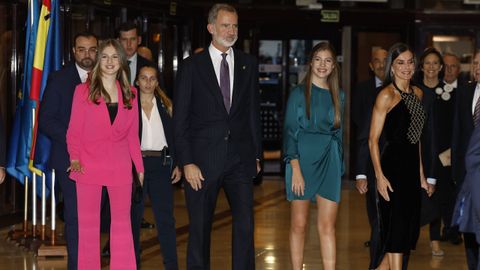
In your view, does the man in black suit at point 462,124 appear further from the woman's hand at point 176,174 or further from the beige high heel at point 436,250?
the woman's hand at point 176,174

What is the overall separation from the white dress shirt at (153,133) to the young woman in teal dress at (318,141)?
1019 millimetres

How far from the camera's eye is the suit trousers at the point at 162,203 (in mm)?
7160

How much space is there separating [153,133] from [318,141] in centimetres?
127

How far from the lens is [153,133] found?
285 inches

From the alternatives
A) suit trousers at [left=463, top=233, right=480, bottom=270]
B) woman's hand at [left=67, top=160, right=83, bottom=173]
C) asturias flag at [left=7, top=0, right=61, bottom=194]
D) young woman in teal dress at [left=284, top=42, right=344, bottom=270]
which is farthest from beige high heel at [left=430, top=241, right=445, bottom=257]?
woman's hand at [left=67, top=160, right=83, bottom=173]

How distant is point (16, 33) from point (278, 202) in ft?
13.5

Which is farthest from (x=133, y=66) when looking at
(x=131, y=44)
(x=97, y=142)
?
(x=97, y=142)

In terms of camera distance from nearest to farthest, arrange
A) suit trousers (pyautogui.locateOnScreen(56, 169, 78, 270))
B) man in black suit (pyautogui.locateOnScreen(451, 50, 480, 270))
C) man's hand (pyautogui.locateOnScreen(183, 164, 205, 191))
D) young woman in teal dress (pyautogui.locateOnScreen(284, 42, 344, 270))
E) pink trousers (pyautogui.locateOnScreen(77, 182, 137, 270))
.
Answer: man's hand (pyautogui.locateOnScreen(183, 164, 205, 191)) → pink trousers (pyautogui.locateOnScreen(77, 182, 137, 270)) → suit trousers (pyautogui.locateOnScreen(56, 169, 78, 270)) → young woman in teal dress (pyautogui.locateOnScreen(284, 42, 344, 270)) → man in black suit (pyautogui.locateOnScreen(451, 50, 480, 270))

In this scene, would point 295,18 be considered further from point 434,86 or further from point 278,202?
point 434,86

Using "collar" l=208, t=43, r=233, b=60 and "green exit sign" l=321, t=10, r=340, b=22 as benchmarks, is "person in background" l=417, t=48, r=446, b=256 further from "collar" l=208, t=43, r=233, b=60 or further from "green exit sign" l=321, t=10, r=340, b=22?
"green exit sign" l=321, t=10, r=340, b=22

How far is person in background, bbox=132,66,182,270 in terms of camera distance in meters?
7.17

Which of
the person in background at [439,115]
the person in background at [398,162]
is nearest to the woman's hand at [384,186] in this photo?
the person in background at [398,162]

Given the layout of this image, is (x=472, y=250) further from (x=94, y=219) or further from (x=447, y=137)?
(x=94, y=219)

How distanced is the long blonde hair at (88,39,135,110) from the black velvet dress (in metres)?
1.64
